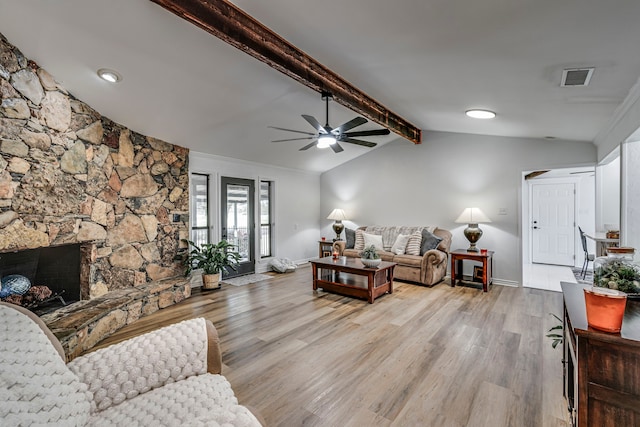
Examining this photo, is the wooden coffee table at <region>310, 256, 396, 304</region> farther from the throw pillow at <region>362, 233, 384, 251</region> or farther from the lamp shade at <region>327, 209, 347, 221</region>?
the lamp shade at <region>327, 209, 347, 221</region>

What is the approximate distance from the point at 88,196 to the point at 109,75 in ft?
4.68

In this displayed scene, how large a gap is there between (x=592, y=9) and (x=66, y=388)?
2.96m

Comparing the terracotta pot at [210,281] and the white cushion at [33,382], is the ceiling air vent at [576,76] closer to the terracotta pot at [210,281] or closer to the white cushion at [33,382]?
the white cushion at [33,382]

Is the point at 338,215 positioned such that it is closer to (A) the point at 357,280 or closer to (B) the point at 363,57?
(A) the point at 357,280

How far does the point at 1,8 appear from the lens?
221 cm

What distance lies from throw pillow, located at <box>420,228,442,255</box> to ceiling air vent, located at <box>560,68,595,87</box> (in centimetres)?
332

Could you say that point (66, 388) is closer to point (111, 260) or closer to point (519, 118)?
point (111, 260)

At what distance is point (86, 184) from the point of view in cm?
350

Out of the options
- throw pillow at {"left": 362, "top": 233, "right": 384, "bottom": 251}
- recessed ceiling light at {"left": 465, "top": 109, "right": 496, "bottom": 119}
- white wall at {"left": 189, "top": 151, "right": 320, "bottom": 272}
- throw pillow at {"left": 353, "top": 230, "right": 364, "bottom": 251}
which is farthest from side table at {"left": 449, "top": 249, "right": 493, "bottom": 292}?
white wall at {"left": 189, "top": 151, "right": 320, "bottom": 272}

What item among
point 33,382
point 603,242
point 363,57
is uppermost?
point 363,57

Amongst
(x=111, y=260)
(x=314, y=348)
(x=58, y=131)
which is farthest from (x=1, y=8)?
(x=314, y=348)

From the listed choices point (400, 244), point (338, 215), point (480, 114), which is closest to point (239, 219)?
point (338, 215)

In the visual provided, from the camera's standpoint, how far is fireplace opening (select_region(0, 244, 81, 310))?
9.99 feet

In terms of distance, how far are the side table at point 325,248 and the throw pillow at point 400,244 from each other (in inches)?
69.0
